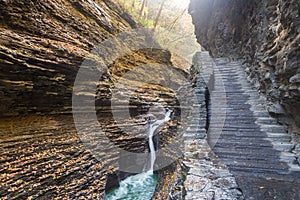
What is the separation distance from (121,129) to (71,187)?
2.68 m

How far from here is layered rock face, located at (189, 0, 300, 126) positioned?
11.0 ft

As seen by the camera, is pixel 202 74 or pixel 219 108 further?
pixel 202 74

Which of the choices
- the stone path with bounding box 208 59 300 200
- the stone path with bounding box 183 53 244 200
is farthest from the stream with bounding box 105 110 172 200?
the stone path with bounding box 208 59 300 200

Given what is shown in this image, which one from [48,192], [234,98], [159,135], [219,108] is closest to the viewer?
[48,192]

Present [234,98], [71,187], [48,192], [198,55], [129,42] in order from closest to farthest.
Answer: [48,192] → [71,187] → [234,98] → [198,55] → [129,42]

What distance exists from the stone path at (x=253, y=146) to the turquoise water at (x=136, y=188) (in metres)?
2.68

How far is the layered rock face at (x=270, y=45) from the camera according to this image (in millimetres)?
3348

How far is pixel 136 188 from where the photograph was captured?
5.64 metres

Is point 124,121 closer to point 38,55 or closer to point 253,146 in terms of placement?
Answer: point 38,55

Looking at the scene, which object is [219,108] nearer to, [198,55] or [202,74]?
[202,74]

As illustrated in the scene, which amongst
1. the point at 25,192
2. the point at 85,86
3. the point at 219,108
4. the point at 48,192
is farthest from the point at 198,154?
the point at 85,86

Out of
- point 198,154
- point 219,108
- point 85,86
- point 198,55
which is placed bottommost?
point 198,154

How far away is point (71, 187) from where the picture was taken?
160 inches

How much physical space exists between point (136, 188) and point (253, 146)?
3.77 metres
